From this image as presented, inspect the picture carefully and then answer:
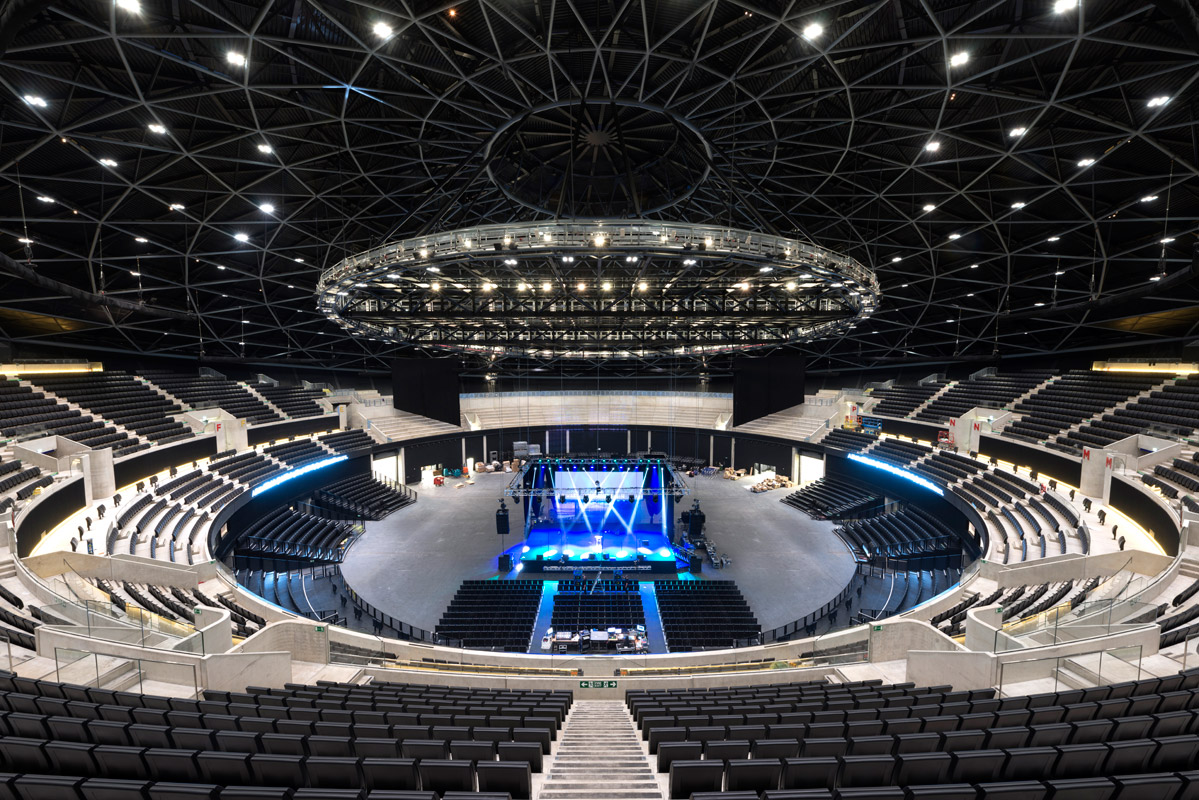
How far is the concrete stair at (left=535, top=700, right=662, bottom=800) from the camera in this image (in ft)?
21.3

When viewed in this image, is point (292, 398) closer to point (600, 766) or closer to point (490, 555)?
point (490, 555)


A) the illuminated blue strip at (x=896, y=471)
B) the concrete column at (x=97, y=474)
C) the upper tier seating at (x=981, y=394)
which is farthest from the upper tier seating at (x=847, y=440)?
the concrete column at (x=97, y=474)

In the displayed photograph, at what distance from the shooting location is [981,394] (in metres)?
38.5

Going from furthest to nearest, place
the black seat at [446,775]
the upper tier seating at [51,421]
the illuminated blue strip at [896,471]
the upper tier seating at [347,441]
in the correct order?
1. the upper tier seating at [347,441]
2. the illuminated blue strip at [896,471]
3. the upper tier seating at [51,421]
4. the black seat at [446,775]

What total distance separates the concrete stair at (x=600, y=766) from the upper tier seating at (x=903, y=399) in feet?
137

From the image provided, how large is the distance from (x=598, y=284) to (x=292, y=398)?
36315 mm

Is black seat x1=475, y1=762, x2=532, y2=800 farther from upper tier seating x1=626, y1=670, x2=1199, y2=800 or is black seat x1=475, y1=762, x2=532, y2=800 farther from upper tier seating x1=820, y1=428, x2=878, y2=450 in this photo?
upper tier seating x1=820, y1=428, x2=878, y2=450

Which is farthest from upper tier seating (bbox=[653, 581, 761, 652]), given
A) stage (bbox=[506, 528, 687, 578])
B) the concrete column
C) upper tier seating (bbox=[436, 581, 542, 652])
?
the concrete column

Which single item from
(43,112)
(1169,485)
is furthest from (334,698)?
(1169,485)

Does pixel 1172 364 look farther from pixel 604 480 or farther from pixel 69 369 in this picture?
pixel 69 369

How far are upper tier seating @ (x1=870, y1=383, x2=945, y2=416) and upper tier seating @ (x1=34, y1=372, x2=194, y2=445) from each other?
174 ft

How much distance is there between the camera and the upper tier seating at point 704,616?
746 inches

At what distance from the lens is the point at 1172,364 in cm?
3075

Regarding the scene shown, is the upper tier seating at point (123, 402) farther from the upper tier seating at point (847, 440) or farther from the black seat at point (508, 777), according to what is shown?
the upper tier seating at point (847, 440)
